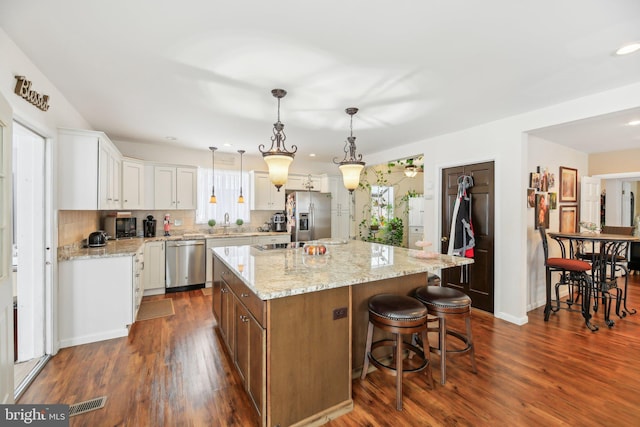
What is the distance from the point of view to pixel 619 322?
3447 mm

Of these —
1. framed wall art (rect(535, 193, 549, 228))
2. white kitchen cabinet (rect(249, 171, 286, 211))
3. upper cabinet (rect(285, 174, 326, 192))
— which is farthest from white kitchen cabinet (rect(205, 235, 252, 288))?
framed wall art (rect(535, 193, 549, 228))

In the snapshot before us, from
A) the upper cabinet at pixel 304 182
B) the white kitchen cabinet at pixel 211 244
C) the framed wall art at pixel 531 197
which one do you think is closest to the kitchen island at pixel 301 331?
the framed wall art at pixel 531 197

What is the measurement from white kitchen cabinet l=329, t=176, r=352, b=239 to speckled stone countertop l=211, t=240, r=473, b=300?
290cm

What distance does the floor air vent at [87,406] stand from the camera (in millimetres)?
1883

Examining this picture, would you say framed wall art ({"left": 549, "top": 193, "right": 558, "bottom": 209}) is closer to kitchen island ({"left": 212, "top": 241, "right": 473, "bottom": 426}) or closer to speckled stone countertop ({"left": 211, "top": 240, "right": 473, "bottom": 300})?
speckled stone countertop ({"left": 211, "top": 240, "right": 473, "bottom": 300})

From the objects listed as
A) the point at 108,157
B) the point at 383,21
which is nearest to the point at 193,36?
the point at 383,21

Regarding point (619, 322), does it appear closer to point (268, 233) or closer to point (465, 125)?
point (465, 125)

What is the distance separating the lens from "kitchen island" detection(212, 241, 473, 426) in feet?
5.38

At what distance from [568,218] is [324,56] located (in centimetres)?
483

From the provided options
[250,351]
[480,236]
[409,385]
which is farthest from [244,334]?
[480,236]

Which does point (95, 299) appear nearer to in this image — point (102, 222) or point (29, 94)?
point (29, 94)

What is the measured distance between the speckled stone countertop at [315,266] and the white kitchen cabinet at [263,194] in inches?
98.0

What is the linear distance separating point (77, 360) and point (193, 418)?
153 cm

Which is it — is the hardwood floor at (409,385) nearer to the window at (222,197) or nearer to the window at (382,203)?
the window at (222,197)
